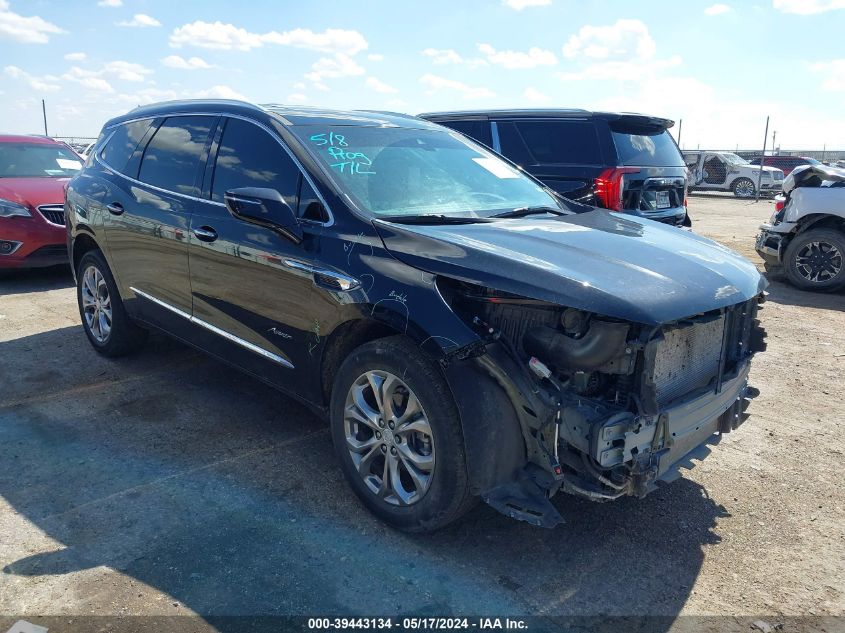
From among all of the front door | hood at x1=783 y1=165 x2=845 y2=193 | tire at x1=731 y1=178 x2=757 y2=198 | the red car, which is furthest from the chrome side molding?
tire at x1=731 y1=178 x2=757 y2=198

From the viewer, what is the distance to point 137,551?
116 inches

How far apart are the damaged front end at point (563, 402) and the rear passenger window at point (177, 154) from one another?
214 cm

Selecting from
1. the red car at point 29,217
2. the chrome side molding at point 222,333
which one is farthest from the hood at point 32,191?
the chrome side molding at point 222,333

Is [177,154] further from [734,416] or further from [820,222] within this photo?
[820,222]

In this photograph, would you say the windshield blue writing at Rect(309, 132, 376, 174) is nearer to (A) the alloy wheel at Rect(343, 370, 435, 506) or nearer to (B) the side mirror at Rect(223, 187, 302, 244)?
(B) the side mirror at Rect(223, 187, 302, 244)

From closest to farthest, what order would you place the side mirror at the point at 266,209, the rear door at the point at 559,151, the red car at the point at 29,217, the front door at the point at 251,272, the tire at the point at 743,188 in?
the side mirror at the point at 266,209, the front door at the point at 251,272, the rear door at the point at 559,151, the red car at the point at 29,217, the tire at the point at 743,188

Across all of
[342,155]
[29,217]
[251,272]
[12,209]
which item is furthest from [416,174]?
[12,209]

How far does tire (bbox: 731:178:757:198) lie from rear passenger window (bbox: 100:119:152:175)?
2558 centimetres

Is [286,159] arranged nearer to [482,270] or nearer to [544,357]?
[482,270]

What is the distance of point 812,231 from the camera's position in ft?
28.8

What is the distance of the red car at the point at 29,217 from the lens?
25.7ft

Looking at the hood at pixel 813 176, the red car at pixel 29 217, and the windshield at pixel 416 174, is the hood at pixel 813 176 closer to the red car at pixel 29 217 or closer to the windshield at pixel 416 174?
the windshield at pixel 416 174

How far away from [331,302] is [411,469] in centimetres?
86

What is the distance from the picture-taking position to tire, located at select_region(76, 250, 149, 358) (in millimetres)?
5180
